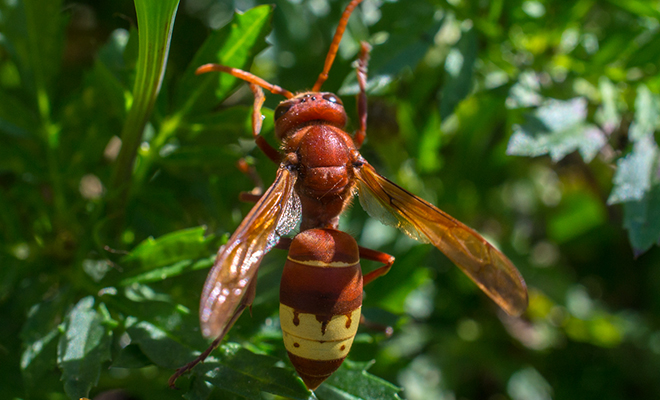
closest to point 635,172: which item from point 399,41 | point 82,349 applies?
point 399,41

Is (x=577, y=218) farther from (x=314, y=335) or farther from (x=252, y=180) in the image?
(x=314, y=335)

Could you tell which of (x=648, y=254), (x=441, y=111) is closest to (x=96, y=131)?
(x=441, y=111)

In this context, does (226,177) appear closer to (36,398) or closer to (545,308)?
(36,398)

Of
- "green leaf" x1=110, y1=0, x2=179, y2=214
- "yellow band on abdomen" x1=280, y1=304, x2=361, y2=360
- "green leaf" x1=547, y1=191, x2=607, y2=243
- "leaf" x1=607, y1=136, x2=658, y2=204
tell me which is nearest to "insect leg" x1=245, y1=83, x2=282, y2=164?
"green leaf" x1=110, y1=0, x2=179, y2=214

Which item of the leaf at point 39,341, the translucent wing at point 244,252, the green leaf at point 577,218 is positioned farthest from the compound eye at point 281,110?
the green leaf at point 577,218

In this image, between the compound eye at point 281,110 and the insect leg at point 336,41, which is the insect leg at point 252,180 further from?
the insect leg at point 336,41

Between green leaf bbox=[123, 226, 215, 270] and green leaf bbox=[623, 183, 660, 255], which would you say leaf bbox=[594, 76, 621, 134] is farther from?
green leaf bbox=[123, 226, 215, 270]
